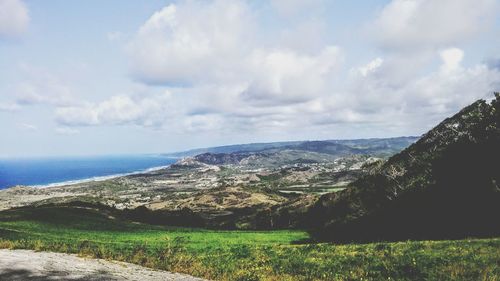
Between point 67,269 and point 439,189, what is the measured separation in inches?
1771

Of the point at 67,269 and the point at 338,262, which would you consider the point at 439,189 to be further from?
the point at 67,269

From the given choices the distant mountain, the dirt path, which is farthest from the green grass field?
the distant mountain

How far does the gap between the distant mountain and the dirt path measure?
32.6 m

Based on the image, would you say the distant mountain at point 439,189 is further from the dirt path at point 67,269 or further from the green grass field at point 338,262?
the dirt path at point 67,269

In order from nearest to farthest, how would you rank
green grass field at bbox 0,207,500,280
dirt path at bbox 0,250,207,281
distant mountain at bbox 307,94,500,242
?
dirt path at bbox 0,250,207,281
green grass field at bbox 0,207,500,280
distant mountain at bbox 307,94,500,242

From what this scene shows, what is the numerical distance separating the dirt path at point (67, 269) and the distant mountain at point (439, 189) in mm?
32558

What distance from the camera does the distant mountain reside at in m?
43.1

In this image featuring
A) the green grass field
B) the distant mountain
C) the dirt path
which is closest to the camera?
Result: the dirt path

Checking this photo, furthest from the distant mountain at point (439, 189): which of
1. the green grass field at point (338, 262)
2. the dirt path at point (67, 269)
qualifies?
the dirt path at point (67, 269)

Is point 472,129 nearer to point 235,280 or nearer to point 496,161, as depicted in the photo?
point 496,161

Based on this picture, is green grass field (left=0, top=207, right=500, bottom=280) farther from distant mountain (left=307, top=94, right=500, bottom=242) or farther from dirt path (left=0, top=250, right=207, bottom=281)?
distant mountain (left=307, top=94, right=500, bottom=242)

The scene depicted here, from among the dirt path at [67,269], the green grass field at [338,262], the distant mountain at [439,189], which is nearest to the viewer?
the dirt path at [67,269]

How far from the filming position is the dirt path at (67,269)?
12830mm

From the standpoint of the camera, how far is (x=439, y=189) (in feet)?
162
